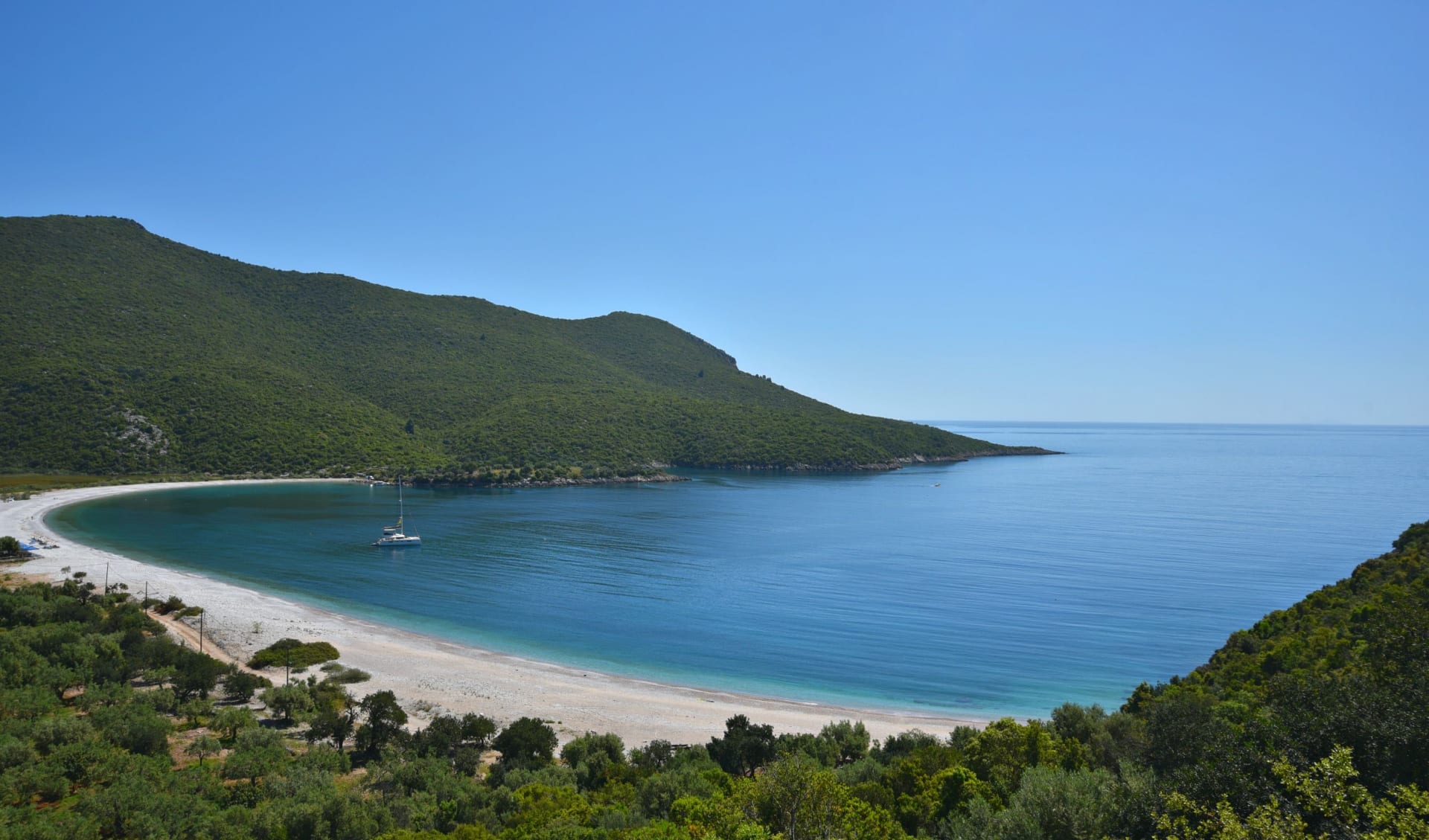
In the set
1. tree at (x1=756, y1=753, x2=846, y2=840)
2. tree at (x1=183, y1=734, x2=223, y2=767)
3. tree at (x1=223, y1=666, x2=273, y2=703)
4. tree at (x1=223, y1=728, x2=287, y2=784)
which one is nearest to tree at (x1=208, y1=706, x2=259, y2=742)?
tree at (x1=223, y1=728, x2=287, y2=784)

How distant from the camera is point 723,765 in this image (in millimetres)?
20781

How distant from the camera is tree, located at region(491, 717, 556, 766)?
69.5ft

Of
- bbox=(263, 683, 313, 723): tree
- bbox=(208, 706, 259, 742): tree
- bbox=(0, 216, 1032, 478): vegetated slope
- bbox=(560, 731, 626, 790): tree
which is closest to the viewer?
bbox=(560, 731, 626, 790): tree

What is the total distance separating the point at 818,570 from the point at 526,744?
3618 centimetres

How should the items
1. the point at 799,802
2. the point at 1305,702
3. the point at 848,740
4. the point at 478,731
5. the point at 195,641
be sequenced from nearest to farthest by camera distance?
1. the point at 799,802
2. the point at 1305,702
3. the point at 848,740
4. the point at 478,731
5. the point at 195,641

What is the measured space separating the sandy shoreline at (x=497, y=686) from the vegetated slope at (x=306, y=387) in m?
68.9

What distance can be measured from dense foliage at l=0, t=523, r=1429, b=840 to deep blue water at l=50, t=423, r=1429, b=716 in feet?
26.1

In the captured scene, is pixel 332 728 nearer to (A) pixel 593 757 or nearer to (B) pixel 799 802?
(A) pixel 593 757

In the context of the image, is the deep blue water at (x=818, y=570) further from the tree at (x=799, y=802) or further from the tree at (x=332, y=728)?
the tree at (x=799, y=802)

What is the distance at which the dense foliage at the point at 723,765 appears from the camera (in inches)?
495

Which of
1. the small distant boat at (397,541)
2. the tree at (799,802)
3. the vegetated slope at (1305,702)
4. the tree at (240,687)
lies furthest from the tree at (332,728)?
the small distant boat at (397,541)

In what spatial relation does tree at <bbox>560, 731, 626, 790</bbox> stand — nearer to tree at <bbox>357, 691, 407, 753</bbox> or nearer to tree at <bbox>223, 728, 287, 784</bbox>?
tree at <bbox>357, 691, 407, 753</bbox>

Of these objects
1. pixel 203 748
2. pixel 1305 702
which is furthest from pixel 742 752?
pixel 203 748

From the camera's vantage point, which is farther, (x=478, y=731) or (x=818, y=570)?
(x=818, y=570)
